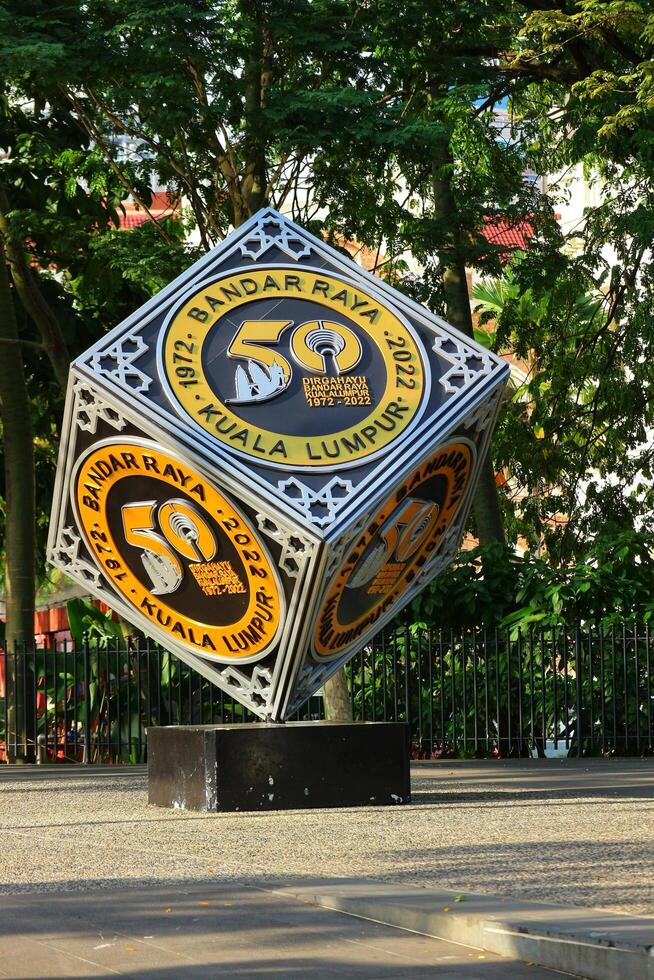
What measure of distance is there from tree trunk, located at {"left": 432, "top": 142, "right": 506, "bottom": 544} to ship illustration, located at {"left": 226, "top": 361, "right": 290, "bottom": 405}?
21.6 ft

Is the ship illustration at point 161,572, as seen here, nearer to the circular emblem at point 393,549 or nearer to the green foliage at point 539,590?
the circular emblem at point 393,549

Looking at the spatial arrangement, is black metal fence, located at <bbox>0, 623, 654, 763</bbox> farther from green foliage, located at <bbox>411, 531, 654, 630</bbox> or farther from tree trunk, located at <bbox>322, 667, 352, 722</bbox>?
tree trunk, located at <bbox>322, 667, 352, 722</bbox>

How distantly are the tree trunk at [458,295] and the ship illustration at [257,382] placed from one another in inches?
259

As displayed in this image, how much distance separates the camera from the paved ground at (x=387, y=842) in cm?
759

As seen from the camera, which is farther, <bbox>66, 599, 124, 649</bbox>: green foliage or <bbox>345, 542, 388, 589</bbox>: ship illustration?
<bbox>66, 599, 124, 649</bbox>: green foliage

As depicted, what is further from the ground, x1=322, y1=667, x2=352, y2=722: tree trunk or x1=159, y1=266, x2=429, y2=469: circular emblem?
x1=159, y1=266, x2=429, y2=469: circular emblem

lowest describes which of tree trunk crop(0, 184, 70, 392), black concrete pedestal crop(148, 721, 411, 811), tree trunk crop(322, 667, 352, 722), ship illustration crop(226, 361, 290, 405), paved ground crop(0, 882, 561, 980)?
paved ground crop(0, 882, 561, 980)

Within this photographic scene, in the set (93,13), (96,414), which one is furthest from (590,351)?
(96,414)

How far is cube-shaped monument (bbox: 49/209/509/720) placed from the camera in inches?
424

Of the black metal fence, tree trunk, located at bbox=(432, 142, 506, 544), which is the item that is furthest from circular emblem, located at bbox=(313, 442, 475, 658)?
tree trunk, located at bbox=(432, 142, 506, 544)

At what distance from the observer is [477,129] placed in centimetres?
1633

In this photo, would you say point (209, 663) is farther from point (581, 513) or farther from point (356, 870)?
point (581, 513)

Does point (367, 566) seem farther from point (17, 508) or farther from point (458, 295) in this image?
point (458, 295)

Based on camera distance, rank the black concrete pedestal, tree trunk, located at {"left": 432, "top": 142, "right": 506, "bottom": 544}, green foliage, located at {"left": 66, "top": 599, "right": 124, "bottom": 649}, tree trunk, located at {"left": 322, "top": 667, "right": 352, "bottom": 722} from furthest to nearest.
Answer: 1. green foliage, located at {"left": 66, "top": 599, "right": 124, "bottom": 649}
2. tree trunk, located at {"left": 432, "top": 142, "right": 506, "bottom": 544}
3. tree trunk, located at {"left": 322, "top": 667, "right": 352, "bottom": 722}
4. the black concrete pedestal
